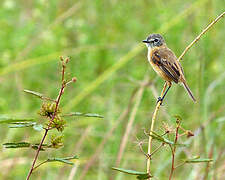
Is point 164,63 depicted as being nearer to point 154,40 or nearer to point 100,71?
point 154,40

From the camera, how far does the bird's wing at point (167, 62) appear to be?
425cm

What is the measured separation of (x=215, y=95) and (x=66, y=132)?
179 centimetres

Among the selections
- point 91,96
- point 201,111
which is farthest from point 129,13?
point 201,111

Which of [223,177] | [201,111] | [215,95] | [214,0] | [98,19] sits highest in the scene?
[98,19]

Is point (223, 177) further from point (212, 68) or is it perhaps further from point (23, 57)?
point (23, 57)

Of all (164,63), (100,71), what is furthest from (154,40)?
(100,71)

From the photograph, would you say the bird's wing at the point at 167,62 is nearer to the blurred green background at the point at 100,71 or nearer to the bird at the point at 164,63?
the bird at the point at 164,63

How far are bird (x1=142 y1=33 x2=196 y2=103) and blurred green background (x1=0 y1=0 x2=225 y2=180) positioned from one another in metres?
0.28

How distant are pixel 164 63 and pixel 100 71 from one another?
8.99ft

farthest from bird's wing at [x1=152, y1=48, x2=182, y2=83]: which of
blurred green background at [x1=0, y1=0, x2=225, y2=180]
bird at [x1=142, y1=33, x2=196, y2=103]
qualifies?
blurred green background at [x1=0, y1=0, x2=225, y2=180]

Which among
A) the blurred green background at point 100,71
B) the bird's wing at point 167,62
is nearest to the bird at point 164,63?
the bird's wing at point 167,62

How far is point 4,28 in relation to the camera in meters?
6.48

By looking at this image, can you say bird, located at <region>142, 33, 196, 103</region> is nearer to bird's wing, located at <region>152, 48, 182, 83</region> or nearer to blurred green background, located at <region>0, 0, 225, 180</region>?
bird's wing, located at <region>152, 48, 182, 83</region>

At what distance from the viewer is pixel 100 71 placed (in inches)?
280
